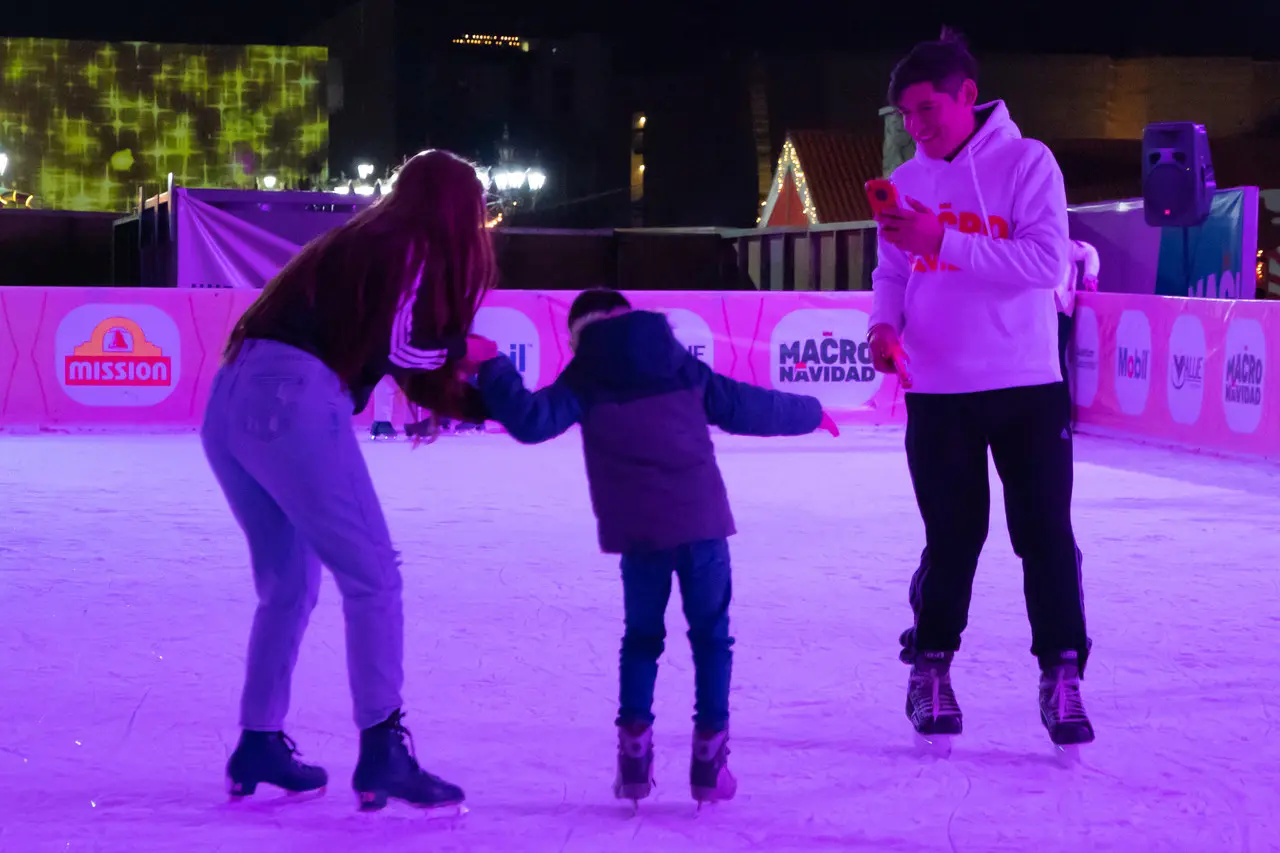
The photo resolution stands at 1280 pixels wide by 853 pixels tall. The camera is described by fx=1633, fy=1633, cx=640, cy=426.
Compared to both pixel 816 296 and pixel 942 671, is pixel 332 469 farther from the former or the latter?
pixel 816 296

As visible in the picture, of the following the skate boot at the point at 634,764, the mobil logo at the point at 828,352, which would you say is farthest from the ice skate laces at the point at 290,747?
the mobil logo at the point at 828,352

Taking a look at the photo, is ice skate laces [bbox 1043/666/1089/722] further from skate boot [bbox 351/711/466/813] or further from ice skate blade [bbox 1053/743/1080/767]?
skate boot [bbox 351/711/466/813]

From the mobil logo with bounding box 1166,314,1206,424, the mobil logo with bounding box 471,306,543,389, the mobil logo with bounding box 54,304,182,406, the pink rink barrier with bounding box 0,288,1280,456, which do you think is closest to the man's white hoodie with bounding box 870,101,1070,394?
the pink rink barrier with bounding box 0,288,1280,456

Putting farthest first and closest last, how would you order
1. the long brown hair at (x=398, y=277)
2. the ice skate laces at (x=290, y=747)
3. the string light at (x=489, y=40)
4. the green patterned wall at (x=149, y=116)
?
the green patterned wall at (x=149, y=116)
the string light at (x=489, y=40)
the ice skate laces at (x=290, y=747)
the long brown hair at (x=398, y=277)

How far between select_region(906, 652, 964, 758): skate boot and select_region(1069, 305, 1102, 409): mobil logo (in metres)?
9.48

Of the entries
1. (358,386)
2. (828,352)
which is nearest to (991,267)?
(358,386)

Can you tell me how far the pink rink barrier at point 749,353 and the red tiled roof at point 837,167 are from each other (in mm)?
A: 15055

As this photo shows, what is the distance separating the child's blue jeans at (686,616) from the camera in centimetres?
338

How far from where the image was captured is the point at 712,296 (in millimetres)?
13234

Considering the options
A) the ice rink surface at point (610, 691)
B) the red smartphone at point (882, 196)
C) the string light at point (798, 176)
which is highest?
the string light at point (798, 176)

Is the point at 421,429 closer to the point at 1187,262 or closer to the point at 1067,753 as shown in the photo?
the point at 1067,753

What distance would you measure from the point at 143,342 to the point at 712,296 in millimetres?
4457

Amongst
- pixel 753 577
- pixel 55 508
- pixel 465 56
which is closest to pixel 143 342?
pixel 55 508

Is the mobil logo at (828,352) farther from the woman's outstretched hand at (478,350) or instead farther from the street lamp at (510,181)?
the street lamp at (510,181)
